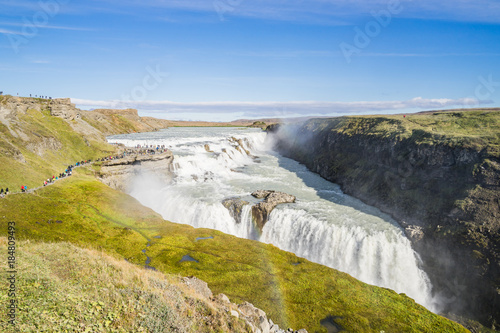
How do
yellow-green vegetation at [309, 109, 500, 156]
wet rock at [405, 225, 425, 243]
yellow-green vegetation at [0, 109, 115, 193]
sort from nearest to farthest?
1. wet rock at [405, 225, 425, 243]
2. yellow-green vegetation at [309, 109, 500, 156]
3. yellow-green vegetation at [0, 109, 115, 193]

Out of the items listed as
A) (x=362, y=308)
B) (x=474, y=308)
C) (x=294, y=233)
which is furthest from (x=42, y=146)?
(x=474, y=308)

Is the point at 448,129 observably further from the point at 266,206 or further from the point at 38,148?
the point at 38,148

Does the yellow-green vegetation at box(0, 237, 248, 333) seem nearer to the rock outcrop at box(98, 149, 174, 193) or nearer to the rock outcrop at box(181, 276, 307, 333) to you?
the rock outcrop at box(181, 276, 307, 333)

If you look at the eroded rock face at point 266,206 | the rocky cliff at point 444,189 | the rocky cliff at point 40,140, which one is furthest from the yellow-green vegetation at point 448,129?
the rocky cliff at point 40,140

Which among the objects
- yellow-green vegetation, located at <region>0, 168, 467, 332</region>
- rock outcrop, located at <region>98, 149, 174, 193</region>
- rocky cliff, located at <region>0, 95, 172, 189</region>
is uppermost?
rocky cliff, located at <region>0, 95, 172, 189</region>

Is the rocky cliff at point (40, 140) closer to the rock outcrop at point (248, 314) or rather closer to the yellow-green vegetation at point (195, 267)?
the yellow-green vegetation at point (195, 267)

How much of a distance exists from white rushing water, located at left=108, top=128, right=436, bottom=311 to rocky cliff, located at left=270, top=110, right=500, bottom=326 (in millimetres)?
2871

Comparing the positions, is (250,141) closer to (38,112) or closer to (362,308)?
(38,112)

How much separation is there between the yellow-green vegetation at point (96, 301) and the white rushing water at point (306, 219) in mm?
26075

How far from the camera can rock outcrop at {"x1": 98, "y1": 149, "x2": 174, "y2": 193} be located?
2388 inches

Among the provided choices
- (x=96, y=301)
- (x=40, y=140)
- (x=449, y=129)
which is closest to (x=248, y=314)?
(x=96, y=301)

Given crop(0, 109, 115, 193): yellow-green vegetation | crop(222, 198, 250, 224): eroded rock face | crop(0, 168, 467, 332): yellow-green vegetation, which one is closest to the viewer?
crop(0, 168, 467, 332): yellow-green vegetation

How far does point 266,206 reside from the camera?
4691cm

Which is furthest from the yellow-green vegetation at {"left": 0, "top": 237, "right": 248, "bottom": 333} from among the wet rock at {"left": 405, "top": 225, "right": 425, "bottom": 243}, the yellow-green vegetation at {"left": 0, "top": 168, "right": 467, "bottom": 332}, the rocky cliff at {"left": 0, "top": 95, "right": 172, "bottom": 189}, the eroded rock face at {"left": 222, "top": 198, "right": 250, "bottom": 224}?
the rocky cliff at {"left": 0, "top": 95, "right": 172, "bottom": 189}
